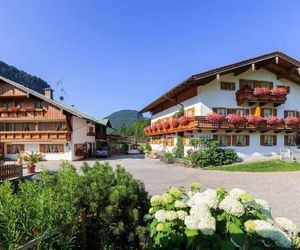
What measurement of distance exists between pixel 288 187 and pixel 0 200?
13.5 m

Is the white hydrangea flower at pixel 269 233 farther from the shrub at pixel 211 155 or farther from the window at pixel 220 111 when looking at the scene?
the window at pixel 220 111

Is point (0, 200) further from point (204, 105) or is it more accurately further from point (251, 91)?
point (251, 91)

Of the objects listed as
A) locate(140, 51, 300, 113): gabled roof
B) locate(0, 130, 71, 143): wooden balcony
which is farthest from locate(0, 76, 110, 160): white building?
locate(140, 51, 300, 113): gabled roof

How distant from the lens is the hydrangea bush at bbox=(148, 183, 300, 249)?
3.76m

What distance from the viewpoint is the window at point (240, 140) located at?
27080mm

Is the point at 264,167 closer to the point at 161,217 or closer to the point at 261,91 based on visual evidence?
the point at 261,91

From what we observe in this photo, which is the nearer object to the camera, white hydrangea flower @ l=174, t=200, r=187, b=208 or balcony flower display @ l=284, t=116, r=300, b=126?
white hydrangea flower @ l=174, t=200, r=187, b=208

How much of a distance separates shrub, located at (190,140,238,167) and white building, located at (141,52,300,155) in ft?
4.39

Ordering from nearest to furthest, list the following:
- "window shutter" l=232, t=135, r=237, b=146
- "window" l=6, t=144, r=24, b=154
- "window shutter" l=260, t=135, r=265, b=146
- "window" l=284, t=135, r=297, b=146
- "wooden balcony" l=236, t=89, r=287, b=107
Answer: "wooden balcony" l=236, t=89, r=287, b=107
"window shutter" l=232, t=135, r=237, b=146
"window shutter" l=260, t=135, r=265, b=146
"window" l=284, t=135, r=297, b=146
"window" l=6, t=144, r=24, b=154

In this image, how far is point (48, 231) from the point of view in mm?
3334

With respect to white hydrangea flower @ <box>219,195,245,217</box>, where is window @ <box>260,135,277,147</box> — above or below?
above

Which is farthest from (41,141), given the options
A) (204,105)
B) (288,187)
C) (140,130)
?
(140,130)

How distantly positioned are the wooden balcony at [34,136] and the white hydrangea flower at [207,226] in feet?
104

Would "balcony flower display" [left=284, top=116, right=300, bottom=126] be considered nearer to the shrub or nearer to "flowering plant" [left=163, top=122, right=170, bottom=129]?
the shrub
